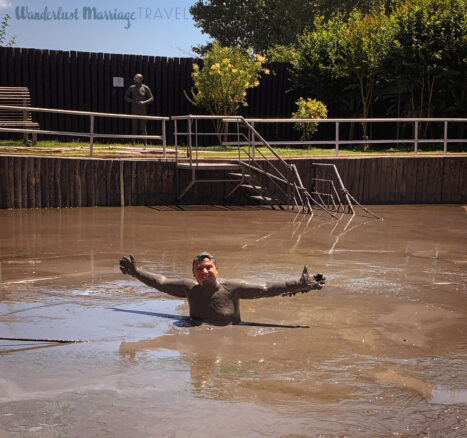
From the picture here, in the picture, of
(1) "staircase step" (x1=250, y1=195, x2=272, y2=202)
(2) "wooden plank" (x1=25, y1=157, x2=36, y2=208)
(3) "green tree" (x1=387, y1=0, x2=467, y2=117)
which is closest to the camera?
(2) "wooden plank" (x1=25, y1=157, x2=36, y2=208)

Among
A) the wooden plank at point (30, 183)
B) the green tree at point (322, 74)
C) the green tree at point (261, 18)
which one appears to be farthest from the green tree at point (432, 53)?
the green tree at point (261, 18)

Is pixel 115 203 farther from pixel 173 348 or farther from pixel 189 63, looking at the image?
pixel 173 348

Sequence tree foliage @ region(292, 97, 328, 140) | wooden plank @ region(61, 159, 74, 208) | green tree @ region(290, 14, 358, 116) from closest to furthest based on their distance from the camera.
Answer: wooden plank @ region(61, 159, 74, 208), tree foliage @ region(292, 97, 328, 140), green tree @ region(290, 14, 358, 116)

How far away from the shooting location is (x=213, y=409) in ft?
17.4

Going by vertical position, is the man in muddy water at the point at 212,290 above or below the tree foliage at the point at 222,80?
below

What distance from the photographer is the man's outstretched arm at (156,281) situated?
7402mm

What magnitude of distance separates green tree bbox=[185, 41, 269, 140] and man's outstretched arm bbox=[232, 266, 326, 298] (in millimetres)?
14903

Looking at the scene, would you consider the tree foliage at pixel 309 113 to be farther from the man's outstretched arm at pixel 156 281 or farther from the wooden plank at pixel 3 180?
the man's outstretched arm at pixel 156 281

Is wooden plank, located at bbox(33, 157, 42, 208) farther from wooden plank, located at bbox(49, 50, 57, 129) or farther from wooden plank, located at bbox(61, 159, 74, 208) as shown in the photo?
wooden plank, located at bbox(49, 50, 57, 129)

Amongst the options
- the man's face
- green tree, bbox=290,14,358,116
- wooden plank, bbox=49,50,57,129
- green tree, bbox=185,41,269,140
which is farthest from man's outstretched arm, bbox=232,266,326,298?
green tree, bbox=290,14,358,116

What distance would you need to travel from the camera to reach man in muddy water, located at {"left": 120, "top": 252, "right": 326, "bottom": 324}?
7.20 m

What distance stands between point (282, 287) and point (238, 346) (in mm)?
738

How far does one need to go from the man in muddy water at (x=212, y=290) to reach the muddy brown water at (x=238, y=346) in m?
0.16

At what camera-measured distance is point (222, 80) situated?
71.4ft
